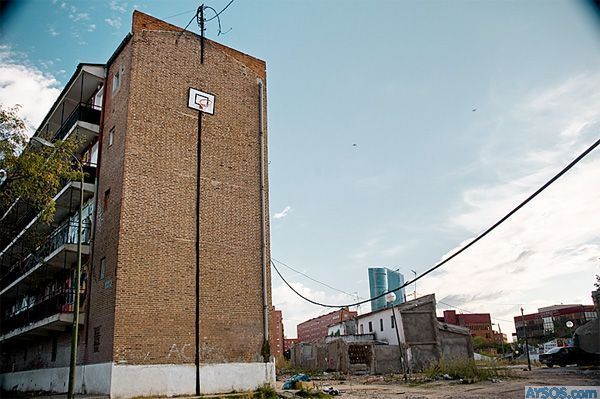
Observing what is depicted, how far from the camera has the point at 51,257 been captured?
22.2m

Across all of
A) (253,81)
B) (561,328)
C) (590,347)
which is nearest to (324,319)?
(561,328)

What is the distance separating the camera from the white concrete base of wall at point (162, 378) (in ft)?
55.4

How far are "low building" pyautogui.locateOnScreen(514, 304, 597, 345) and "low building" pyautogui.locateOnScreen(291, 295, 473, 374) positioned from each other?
41326 mm

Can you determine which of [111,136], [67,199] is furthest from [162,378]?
[67,199]

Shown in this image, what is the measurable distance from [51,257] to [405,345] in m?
27.3

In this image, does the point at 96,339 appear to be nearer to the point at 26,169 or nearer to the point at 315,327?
the point at 26,169

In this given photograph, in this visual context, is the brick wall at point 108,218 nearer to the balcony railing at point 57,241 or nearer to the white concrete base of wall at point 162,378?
the white concrete base of wall at point 162,378

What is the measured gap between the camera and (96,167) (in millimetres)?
22500

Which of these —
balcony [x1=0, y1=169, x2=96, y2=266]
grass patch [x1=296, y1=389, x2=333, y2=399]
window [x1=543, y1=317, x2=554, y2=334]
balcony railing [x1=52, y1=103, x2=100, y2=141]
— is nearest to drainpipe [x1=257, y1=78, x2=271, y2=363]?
grass patch [x1=296, y1=389, x2=333, y2=399]

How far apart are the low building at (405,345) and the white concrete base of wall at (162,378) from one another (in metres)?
20.0

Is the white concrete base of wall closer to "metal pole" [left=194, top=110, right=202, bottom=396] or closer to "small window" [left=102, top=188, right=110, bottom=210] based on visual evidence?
"metal pole" [left=194, top=110, right=202, bottom=396]

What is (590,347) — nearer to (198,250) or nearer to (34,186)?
(198,250)

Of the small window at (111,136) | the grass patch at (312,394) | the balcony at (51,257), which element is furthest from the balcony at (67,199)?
the grass patch at (312,394)

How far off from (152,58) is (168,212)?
6907 mm
